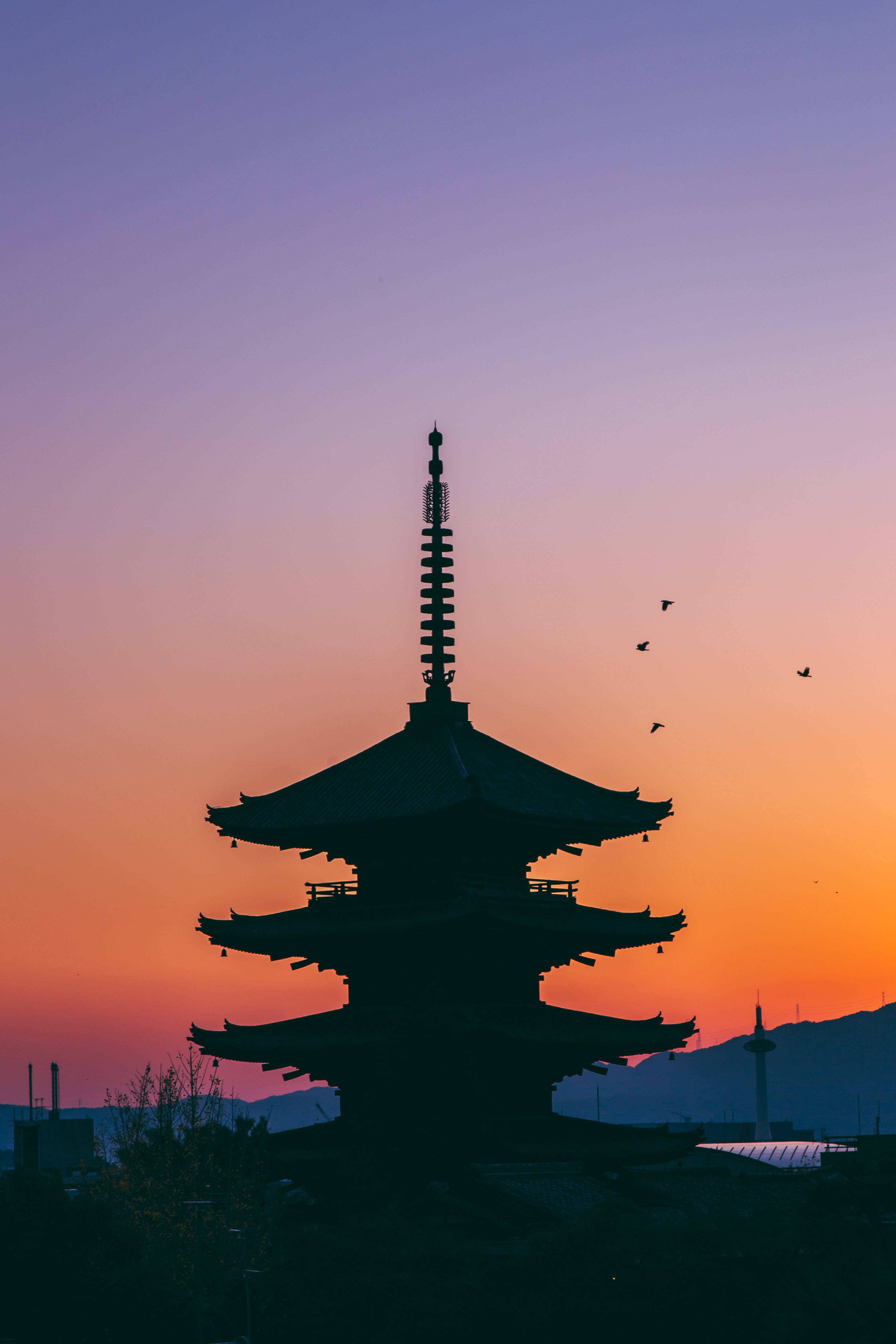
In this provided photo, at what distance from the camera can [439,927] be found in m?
56.3

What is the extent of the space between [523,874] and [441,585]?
10.8 meters

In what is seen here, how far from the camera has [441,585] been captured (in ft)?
209

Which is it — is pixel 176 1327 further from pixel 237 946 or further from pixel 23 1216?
pixel 237 946

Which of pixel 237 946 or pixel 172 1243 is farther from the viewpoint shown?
pixel 237 946

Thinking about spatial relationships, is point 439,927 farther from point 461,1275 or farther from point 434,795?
point 461,1275

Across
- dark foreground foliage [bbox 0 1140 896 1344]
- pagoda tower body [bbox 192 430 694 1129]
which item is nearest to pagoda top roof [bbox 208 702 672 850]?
pagoda tower body [bbox 192 430 694 1129]

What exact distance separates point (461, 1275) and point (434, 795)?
57.3ft

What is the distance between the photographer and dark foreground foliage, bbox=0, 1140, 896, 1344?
42938 millimetres

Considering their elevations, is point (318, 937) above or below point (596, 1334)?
above

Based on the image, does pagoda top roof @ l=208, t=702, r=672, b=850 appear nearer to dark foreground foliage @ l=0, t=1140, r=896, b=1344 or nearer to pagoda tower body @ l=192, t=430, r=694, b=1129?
pagoda tower body @ l=192, t=430, r=694, b=1129

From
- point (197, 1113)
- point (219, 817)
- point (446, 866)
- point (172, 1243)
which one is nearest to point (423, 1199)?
point (172, 1243)

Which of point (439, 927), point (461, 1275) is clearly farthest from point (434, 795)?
point (461, 1275)

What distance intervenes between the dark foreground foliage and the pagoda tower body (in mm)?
6190

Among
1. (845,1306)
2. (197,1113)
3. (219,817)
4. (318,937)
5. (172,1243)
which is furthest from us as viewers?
(197,1113)
